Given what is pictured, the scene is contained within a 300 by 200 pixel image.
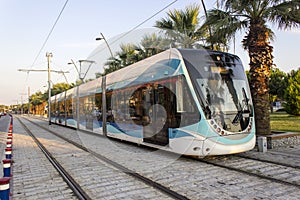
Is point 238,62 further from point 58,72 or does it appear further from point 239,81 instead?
point 58,72

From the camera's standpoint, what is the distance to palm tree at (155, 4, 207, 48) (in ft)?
50.4

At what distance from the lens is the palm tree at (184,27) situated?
50.4 feet

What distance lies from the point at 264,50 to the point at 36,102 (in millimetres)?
100861

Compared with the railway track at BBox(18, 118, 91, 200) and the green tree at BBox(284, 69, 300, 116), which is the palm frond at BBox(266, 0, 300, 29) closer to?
the railway track at BBox(18, 118, 91, 200)

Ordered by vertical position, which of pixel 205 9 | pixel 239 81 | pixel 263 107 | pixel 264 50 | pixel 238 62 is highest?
pixel 205 9

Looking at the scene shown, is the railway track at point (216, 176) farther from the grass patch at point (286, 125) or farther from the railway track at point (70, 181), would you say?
the grass patch at point (286, 125)

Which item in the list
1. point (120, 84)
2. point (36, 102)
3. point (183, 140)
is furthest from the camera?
point (36, 102)

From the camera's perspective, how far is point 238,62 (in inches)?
314

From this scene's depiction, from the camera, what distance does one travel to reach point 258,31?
10523 mm

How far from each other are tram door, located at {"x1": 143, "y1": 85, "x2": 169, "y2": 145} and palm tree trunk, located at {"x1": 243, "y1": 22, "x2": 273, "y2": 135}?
4.60 meters

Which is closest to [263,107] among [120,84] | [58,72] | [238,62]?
[238,62]

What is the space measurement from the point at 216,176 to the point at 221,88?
8.01ft

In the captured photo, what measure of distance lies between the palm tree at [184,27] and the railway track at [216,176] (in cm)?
897

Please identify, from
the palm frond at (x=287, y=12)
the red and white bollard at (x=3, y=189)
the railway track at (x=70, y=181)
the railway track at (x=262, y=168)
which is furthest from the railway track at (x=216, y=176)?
the palm frond at (x=287, y=12)
